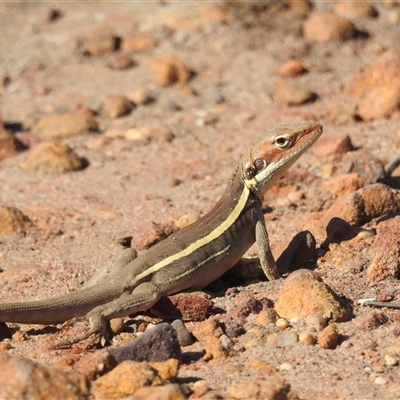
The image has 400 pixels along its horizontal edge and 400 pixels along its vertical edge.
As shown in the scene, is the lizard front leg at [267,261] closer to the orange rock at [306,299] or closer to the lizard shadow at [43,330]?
the orange rock at [306,299]

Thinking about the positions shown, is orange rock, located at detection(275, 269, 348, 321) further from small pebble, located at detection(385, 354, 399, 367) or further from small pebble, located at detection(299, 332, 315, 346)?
small pebble, located at detection(385, 354, 399, 367)

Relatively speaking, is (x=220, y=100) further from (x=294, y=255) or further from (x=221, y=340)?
(x=221, y=340)

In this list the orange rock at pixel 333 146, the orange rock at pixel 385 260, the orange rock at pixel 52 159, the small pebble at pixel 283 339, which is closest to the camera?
the small pebble at pixel 283 339

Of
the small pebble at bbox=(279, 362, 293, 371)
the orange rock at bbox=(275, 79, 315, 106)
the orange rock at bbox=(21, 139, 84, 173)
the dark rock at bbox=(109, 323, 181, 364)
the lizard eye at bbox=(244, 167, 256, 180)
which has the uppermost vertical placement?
the lizard eye at bbox=(244, 167, 256, 180)

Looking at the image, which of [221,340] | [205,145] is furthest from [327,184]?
[221,340]

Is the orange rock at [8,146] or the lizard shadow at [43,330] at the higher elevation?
the lizard shadow at [43,330]

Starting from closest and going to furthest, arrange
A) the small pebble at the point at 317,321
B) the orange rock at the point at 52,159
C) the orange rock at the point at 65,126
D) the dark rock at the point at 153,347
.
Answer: the dark rock at the point at 153,347
the small pebble at the point at 317,321
the orange rock at the point at 52,159
the orange rock at the point at 65,126

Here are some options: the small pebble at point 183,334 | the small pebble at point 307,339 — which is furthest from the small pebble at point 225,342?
the small pebble at point 307,339

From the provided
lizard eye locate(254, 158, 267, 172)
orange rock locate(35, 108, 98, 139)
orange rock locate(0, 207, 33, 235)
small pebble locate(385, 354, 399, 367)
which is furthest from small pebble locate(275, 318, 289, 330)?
orange rock locate(35, 108, 98, 139)
